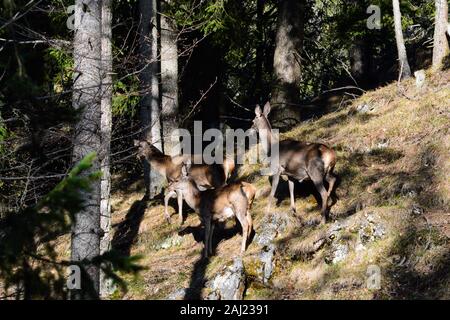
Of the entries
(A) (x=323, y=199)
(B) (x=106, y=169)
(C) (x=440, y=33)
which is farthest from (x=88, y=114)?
(C) (x=440, y=33)

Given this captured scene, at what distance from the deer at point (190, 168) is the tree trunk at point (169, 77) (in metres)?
0.63

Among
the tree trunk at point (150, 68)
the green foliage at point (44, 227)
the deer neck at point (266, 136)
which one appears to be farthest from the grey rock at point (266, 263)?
the tree trunk at point (150, 68)

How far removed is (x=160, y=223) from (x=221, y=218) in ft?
9.62

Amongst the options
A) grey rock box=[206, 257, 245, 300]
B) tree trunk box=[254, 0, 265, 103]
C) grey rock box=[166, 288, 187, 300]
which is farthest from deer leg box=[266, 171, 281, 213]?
tree trunk box=[254, 0, 265, 103]

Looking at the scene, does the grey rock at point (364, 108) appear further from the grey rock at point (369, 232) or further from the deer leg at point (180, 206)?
the grey rock at point (369, 232)

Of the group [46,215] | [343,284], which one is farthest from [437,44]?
[46,215]

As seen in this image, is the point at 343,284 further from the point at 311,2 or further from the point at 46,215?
the point at 311,2

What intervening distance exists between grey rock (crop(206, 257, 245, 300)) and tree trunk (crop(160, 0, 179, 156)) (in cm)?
647

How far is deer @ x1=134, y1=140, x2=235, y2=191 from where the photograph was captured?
1571 centimetres

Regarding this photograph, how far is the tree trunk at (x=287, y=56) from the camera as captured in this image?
18984 millimetres

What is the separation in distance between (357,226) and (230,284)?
2.34m

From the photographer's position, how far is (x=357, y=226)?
36.6ft

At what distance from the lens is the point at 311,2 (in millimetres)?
25656

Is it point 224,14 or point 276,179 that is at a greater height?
point 224,14
